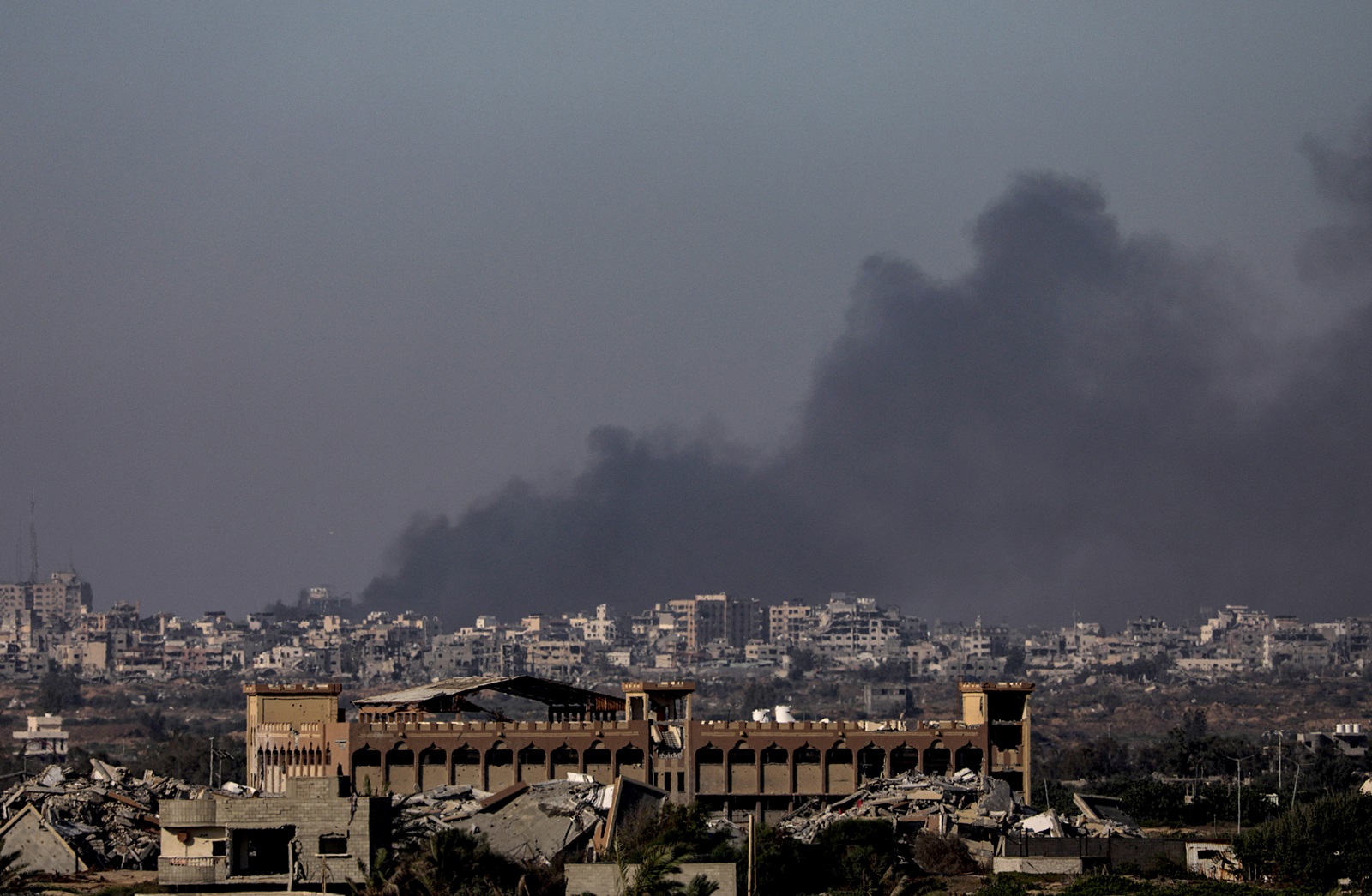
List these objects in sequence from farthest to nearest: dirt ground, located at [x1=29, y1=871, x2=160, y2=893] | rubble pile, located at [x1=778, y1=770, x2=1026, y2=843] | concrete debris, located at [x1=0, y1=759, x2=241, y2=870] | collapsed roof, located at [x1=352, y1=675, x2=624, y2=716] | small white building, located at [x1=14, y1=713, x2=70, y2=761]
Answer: small white building, located at [x1=14, y1=713, x2=70, y2=761] → collapsed roof, located at [x1=352, y1=675, x2=624, y2=716] → rubble pile, located at [x1=778, y1=770, x2=1026, y2=843] → concrete debris, located at [x1=0, y1=759, x2=241, y2=870] → dirt ground, located at [x1=29, y1=871, x2=160, y2=893]

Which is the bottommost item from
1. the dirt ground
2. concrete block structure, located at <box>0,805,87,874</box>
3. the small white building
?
the small white building

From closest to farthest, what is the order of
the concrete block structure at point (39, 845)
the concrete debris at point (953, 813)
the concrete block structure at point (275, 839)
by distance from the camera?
the concrete block structure at point (275, 839) < the concrete block structure at point (39, 845) < the concrete debris at point (953, 813)

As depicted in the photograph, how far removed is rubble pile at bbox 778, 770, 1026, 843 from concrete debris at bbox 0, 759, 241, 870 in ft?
58.0

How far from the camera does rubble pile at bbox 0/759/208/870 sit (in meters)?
67.4

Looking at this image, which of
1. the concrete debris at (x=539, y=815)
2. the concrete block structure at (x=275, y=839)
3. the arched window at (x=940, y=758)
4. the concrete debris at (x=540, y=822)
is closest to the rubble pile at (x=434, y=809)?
the concrete debris at (x=539, y=815)

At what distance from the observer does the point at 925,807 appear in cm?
7594

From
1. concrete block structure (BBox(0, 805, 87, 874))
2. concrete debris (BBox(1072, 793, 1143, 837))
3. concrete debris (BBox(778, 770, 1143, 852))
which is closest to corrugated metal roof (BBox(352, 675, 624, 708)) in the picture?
concrete debris (BBox(778, 770, 1143, 852))

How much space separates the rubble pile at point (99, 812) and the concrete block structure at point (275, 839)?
7048 mm

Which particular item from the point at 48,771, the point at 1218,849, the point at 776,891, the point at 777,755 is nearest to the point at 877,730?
the point at 777,755

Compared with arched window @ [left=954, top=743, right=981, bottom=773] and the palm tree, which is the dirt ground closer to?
the palm tree

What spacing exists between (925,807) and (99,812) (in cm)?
2470

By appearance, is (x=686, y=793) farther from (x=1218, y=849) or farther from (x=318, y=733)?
(x=1218, y=849)

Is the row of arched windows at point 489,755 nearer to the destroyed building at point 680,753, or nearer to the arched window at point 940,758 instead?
the destroyed building at point 680,753

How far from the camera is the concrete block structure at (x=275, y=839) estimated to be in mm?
58719
